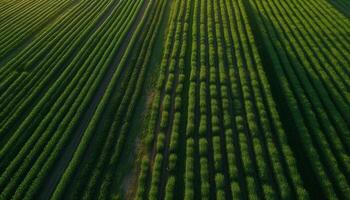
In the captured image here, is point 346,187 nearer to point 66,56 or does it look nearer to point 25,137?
point 25,137

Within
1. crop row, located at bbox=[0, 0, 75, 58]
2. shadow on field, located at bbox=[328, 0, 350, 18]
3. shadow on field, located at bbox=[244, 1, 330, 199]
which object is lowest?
shadow on field, located at bbox=[244, 1, 330, 199]

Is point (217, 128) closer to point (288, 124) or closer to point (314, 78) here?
point (288, 124)

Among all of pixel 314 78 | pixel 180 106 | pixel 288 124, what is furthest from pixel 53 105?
pixel 314 78

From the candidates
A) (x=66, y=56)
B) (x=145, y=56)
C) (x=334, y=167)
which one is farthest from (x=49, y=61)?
(x=334, y=167)

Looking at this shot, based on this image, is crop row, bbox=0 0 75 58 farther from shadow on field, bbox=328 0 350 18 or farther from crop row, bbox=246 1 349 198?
shadow on field, bbox=328 0 350 18

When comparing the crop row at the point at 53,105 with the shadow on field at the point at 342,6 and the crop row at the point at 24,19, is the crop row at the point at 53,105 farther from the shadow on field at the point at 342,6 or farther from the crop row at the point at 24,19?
the shadow on field at the point at 342,6

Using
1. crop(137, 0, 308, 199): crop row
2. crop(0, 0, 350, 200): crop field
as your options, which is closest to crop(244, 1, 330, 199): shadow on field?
crop(0, 0, 350, 200): crop field

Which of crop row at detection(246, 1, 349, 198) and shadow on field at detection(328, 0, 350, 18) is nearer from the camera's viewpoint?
crop row at detection(246, 1, 349, 198)

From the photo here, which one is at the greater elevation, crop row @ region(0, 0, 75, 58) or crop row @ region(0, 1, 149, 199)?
crop row @ region(0, 0, 75, 58)

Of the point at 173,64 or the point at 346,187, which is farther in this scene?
the point at 173,64
